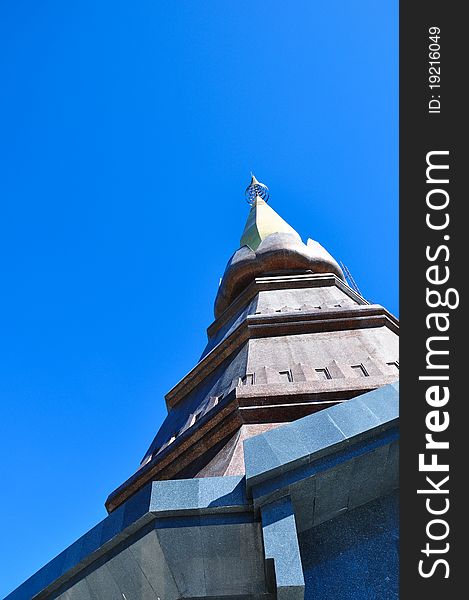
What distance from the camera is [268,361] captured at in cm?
1070

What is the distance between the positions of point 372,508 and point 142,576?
205 cm

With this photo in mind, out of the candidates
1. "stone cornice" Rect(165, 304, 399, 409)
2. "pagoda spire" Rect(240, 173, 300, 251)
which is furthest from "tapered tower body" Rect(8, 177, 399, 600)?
"pagoda spire" Rect(240, 173, 300, 251)

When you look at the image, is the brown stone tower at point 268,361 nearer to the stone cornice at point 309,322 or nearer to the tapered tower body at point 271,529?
the stone cornice at point 309,322

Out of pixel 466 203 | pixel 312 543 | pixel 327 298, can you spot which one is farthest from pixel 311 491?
pixel 327 298

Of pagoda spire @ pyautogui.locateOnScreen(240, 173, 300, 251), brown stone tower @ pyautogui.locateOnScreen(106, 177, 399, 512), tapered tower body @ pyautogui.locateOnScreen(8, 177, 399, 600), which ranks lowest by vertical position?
tapered tower body @ pyautogui.locateOnScreen(8, 177, 399, 600)

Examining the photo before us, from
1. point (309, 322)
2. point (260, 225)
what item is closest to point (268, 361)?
point (309, 322)

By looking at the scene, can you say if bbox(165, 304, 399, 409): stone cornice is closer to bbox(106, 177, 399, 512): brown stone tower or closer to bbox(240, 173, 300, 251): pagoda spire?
bbox(106, 177, 399, 512): brown stone tower

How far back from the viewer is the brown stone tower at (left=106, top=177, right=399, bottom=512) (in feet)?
27.3

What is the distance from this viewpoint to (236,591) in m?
4.91

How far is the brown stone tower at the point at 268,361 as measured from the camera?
27.3ft

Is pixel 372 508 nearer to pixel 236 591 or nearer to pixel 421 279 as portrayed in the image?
pixel 236 591

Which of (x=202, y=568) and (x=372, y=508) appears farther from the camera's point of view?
(x=372, y=508)

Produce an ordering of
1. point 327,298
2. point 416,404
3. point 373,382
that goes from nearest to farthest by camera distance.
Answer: point 416,404
point 373,382
point 327,298

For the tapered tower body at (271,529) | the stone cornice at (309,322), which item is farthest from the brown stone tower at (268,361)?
the tapered tower body at (271,529)
